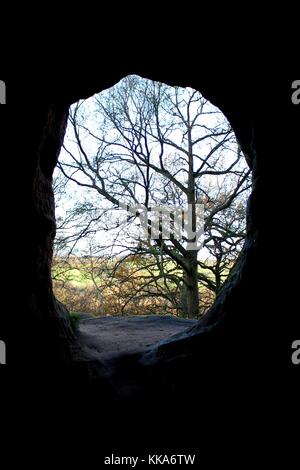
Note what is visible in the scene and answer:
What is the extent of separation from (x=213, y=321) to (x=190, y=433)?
0.85 m

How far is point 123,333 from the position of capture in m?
4.37

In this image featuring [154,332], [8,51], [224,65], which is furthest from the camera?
[154,332]

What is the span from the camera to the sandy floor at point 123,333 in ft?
11.1

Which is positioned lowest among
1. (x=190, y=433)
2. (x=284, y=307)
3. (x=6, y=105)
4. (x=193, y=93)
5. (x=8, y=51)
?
(x=190, y=433)

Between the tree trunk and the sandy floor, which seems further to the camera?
the tree trunk

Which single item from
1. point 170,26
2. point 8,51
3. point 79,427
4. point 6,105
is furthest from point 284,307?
point 8,51

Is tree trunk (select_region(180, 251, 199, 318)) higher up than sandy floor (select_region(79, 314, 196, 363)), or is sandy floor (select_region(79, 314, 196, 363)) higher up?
tree trunk (select_region(180, 251, 199, 318))

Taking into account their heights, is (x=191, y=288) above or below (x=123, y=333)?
above

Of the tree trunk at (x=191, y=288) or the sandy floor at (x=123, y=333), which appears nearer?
the sandy floor at (x=123, y=333)

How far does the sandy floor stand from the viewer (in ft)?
11.1

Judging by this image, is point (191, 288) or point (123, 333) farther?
point (191, 288)

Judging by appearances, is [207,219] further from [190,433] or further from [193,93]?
[190,433]

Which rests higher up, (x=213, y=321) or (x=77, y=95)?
(x=77, y=95)

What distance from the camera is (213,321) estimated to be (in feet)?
9.22
